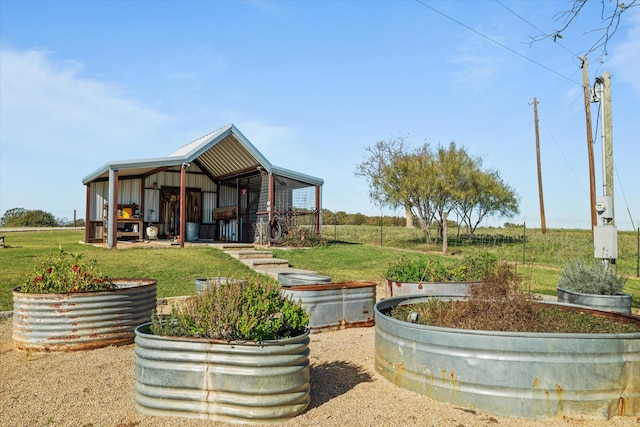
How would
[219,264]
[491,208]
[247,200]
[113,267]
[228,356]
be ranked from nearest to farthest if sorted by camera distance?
[228,356] → [113,267] → [219,264] → [247,200] → [491,208]

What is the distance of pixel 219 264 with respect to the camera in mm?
14008

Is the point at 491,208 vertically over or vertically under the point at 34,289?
over

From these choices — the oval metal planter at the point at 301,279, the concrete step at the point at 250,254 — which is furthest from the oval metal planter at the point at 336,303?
the concrete step at the point at 250,254

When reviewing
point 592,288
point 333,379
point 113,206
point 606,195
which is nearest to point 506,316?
point 333,379

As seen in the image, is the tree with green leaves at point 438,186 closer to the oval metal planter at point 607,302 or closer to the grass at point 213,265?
the grass at point 213,265

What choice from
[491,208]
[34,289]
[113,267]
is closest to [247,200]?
[113,267]

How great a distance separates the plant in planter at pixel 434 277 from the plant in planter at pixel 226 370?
4235 mm

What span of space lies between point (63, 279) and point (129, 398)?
2.67 m

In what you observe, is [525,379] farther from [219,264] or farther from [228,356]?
[219,264]

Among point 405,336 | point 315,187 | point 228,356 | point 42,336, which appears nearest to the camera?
point 228,356

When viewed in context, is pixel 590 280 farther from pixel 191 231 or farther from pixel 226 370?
pixel 191 231

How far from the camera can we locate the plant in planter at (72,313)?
5676 millimetres

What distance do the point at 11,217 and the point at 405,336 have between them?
47.5 metres

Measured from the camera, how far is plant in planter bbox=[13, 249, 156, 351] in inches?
223
